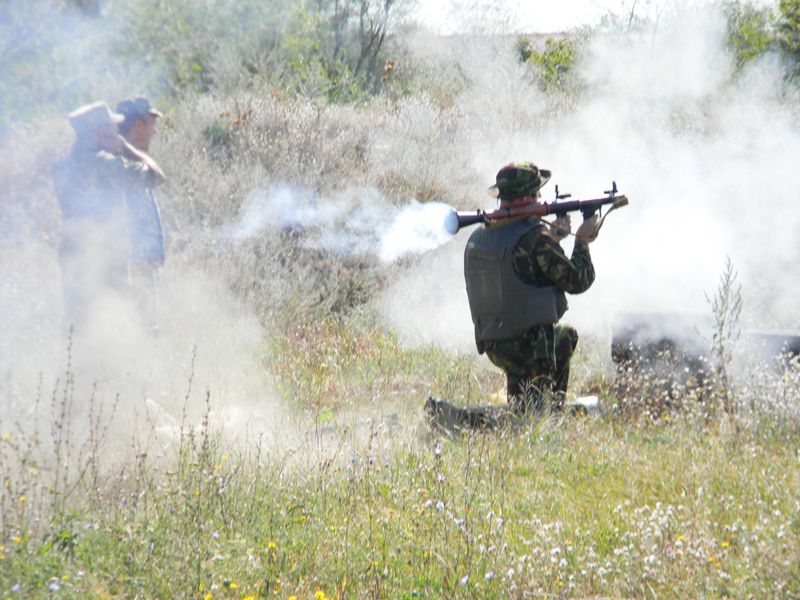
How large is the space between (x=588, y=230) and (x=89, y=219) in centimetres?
333

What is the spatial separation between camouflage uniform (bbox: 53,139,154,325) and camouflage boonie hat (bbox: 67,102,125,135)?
112mm

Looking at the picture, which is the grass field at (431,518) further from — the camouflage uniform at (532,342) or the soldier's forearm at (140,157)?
the soldier's forearm at (140,157)

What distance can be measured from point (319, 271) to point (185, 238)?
135cm

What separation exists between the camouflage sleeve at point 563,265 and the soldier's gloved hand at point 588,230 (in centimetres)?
14

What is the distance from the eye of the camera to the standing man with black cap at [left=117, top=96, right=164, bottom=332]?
21.7 feet

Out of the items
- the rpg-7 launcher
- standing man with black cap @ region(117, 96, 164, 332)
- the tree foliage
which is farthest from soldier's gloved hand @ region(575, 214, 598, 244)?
the tree foliage

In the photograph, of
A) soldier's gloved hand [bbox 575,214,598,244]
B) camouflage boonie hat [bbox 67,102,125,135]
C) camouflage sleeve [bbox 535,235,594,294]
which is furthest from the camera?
camouflage boonie hat [bbox 67,102,125,135]

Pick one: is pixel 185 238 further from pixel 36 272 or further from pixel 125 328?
pixel 125 328

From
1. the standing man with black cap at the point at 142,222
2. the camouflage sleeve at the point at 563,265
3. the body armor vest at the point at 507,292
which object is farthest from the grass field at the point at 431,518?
the standing man with black cap at the point at 142,222

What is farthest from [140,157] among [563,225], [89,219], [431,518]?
[431,518]

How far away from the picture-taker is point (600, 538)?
3639mm

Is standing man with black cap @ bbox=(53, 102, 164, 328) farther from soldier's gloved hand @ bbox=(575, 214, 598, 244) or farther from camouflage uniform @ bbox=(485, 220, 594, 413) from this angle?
soldier's gloved hand @ bbox=(575, 214, 598, 244)

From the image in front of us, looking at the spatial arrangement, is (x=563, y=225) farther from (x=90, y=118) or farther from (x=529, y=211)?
(x=90, y=118)

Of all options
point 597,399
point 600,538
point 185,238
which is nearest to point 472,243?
point 597,399
